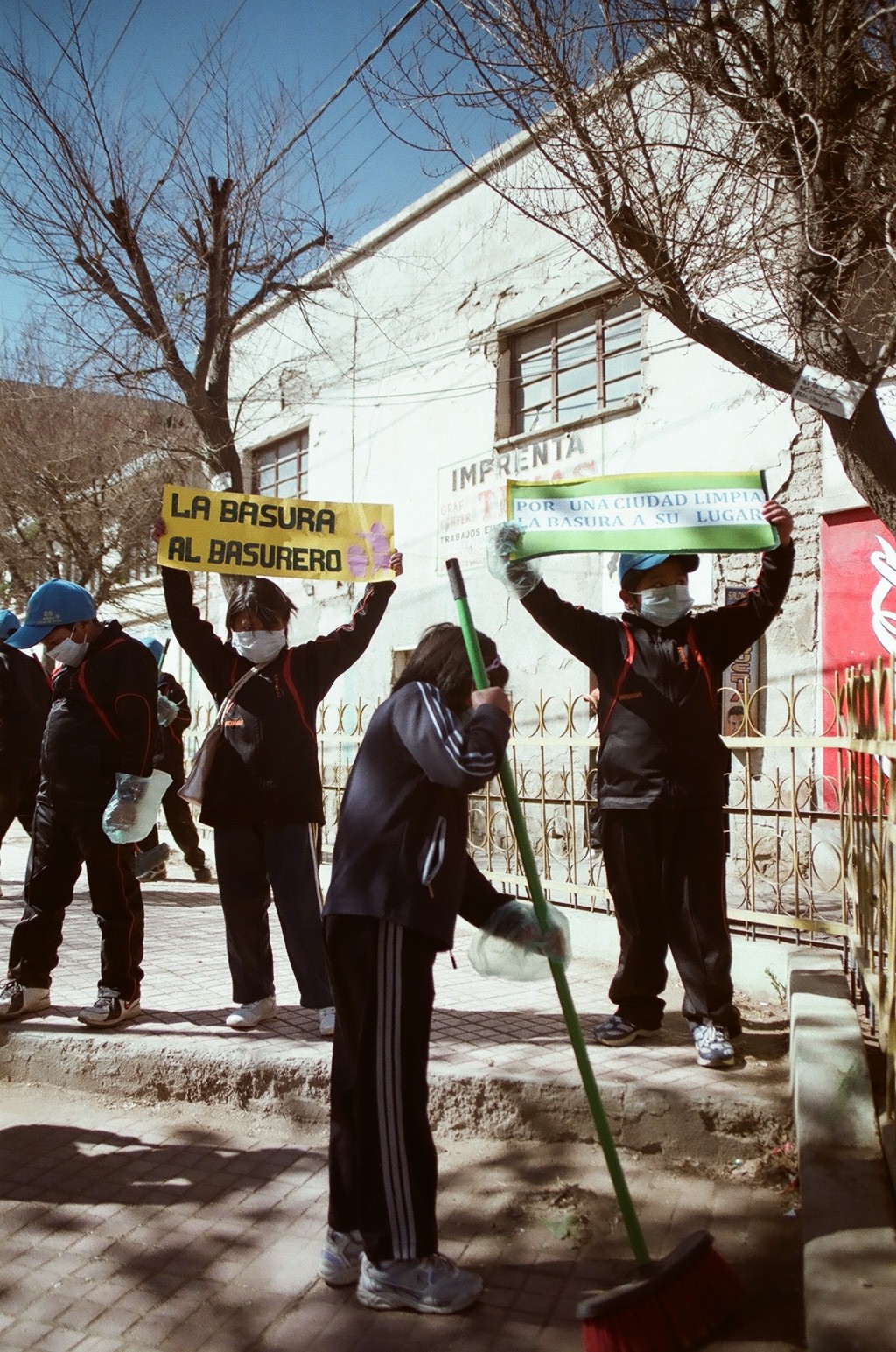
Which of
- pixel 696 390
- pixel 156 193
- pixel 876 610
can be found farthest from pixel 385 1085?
Answer: pixel 156 193

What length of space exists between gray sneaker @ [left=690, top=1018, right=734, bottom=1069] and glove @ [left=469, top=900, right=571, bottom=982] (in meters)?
1.22

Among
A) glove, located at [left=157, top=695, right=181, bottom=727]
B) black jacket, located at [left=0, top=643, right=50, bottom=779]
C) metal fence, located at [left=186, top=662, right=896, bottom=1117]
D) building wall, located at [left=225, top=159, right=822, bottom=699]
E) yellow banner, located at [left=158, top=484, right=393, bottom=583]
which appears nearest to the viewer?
metal fence, located at [left=186, top=662, right=896, bottom=1117]

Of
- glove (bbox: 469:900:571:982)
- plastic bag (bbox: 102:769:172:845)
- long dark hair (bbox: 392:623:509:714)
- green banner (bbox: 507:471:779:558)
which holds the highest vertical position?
green banner (bbox: 507:471:779:558)

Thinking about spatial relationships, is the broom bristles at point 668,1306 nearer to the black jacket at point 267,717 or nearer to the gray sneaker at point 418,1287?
the gray sneaker at point 418,1287

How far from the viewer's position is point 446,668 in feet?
9.64

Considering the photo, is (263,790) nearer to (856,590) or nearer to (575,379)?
(856,590)

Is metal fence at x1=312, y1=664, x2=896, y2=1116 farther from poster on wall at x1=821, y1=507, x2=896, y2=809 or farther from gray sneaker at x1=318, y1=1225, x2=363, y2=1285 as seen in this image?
gray sneaker at x1=318, y1=1225, x2=363, y2=1285

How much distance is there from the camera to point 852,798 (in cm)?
442

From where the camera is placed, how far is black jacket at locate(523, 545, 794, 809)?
13.4 feet

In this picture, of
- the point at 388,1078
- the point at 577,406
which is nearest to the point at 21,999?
the point at 388,1078

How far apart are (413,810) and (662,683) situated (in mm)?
1677

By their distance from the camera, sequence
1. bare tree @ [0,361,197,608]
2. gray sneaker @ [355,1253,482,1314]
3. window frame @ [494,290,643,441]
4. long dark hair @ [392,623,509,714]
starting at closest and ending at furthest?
gray sneaker @ [355,1253,482,1314] < long dark hair @ [392,623,509,714] < window frame @ [494,290,643,441] < bare tree @ [0,361,197,608]

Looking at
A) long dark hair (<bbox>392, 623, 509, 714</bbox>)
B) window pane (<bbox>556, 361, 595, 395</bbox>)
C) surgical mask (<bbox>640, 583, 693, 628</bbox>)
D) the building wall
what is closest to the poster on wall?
the building wall

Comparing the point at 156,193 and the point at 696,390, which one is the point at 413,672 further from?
the point at 156,193
